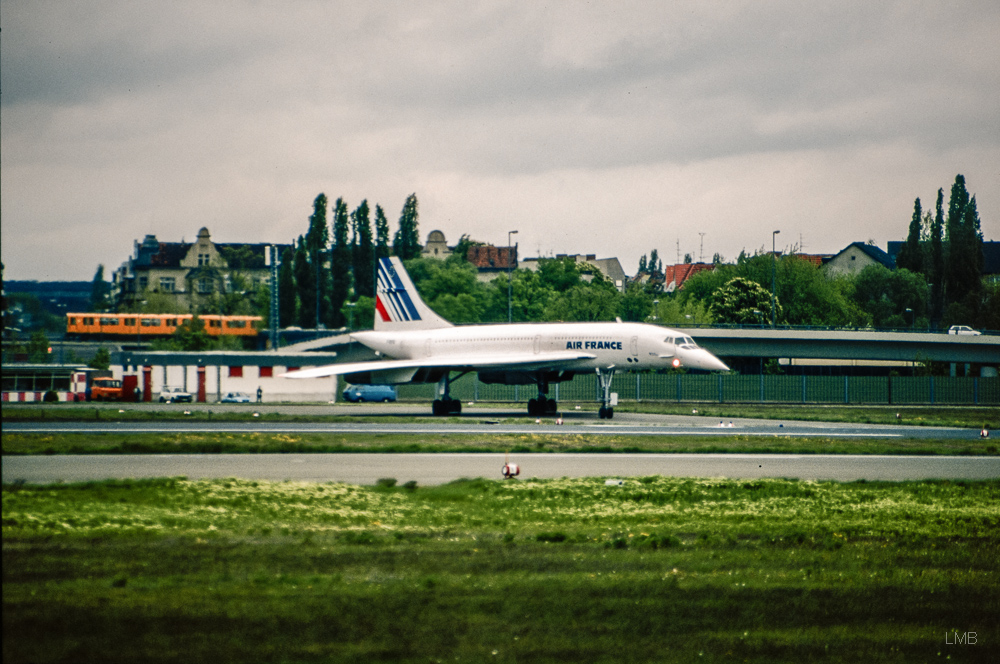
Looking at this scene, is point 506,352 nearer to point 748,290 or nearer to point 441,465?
point 441,465

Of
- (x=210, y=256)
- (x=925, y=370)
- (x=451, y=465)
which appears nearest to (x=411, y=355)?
(x=451, y=465)

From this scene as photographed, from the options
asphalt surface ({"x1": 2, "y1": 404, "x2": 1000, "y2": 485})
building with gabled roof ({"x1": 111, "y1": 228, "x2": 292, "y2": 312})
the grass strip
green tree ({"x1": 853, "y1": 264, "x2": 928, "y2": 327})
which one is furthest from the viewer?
building with gabled roof ({"x1": 111, "y1": 228, "x2": 292, "y2": 312})

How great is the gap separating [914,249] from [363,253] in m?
68.8

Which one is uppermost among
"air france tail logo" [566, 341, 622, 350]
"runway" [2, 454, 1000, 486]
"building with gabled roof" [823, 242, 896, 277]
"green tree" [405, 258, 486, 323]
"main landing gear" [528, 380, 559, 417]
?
"building with gabled roof" [823, 242, 896, 277]

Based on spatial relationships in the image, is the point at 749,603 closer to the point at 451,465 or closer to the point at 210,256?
the point at 451,465

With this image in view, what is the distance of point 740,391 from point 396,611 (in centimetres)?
6545

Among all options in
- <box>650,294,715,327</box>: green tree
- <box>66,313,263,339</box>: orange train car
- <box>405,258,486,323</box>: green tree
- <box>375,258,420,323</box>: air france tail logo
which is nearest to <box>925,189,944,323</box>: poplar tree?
<box>650,294,715,327</box>: green tree

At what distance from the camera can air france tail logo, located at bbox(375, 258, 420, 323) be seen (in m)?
53.6

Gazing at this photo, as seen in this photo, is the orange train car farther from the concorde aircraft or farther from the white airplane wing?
the white airplane wing

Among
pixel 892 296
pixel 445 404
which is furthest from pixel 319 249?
pixel 892 296

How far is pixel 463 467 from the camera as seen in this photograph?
22609 mm

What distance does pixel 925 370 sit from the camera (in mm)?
77000

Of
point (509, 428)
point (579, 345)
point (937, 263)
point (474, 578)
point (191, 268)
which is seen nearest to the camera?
point (474, 578)

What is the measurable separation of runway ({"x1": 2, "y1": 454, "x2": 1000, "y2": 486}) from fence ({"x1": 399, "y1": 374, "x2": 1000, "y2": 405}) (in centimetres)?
4411
